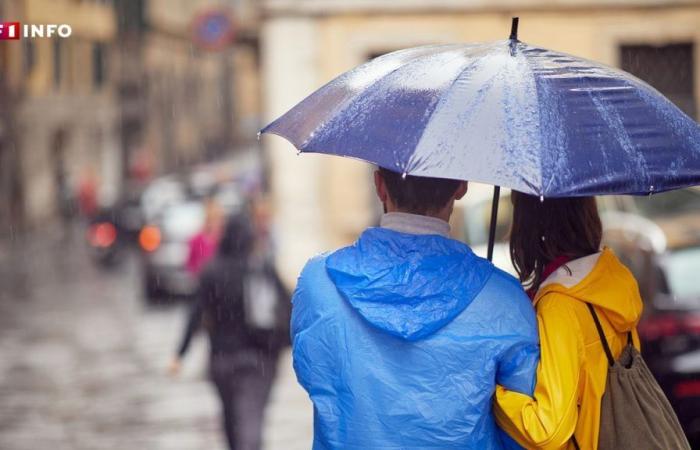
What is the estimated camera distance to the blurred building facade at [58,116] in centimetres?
2908

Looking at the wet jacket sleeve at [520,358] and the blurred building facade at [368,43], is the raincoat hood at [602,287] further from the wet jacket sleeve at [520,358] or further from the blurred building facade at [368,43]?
the blurred building facade at [368,43]

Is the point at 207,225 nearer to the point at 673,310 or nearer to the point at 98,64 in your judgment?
the point at 673,310

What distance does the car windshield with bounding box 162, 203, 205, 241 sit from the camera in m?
17.9

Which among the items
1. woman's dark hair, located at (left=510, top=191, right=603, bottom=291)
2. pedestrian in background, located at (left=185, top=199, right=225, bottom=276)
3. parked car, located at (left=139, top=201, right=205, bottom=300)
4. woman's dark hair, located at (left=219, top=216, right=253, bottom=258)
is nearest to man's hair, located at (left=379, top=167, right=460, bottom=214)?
woman's dark hair, located at (left=510, top=191, right=603, bottom=291)

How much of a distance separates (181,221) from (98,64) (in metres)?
19.5

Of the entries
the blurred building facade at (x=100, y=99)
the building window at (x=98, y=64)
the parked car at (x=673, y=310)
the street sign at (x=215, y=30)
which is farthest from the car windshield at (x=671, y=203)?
the building window at (x=98, y=64)

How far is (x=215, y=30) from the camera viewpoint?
22.0 metres

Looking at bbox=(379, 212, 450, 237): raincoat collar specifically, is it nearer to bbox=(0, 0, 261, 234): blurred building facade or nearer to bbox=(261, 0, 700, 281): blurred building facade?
bbox=(261, 0, 700, 281): blurred building facade

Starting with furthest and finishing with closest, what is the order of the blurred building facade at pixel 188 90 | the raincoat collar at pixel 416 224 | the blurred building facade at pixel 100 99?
the blurred building facade at pixel 188 90 < the blurred building facade at pixel 100 99 < the raincoat collar at pixel 416 224

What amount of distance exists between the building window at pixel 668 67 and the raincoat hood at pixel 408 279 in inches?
500

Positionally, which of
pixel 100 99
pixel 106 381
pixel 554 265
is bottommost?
pixel 106 381

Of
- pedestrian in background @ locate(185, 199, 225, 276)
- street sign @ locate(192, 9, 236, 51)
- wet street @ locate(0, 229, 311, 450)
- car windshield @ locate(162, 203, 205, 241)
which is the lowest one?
wet street @ locate(0, 229, 311, 450)

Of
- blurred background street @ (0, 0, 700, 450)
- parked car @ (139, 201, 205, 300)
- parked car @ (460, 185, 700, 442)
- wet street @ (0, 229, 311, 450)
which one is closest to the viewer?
parked car @ (460, 185, 700, 442)

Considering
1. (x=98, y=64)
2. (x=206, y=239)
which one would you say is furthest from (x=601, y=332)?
(x=98, y=64)
